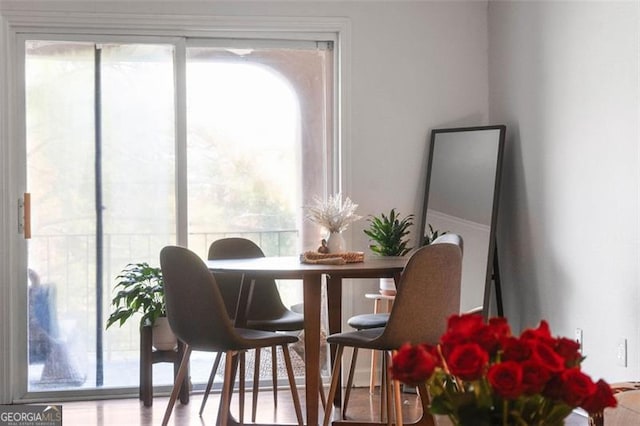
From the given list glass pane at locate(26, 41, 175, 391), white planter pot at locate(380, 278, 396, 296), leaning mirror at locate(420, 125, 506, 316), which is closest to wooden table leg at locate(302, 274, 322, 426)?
white planter pot at locate(380, 278, 396, 296)

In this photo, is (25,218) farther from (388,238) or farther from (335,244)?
(388,238)

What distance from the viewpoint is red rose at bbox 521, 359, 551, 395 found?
145 centimetres

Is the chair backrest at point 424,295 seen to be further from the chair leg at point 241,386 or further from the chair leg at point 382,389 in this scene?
the chair leg at point 241,386

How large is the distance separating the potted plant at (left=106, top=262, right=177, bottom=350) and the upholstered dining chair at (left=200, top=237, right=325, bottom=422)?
422 millimetres

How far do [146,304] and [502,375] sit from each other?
3.53 meters

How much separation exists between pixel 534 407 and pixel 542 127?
3355mm

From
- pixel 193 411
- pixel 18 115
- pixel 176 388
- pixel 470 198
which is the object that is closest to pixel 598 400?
pixel 176 388

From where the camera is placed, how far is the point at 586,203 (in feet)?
13.8

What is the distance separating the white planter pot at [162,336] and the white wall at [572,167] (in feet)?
6.60

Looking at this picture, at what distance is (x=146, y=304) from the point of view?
4742mm

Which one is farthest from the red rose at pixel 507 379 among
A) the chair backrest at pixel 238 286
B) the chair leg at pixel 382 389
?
the chair backrest at pixel 238 286

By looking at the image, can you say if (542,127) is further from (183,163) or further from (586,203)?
(183,163)

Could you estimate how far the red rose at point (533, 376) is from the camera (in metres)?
1.45

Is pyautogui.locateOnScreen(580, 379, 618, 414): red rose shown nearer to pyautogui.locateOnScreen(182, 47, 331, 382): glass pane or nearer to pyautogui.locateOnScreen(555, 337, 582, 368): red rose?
pyautogui.locateOnScreen(555, 337, 582, 368): red rose
